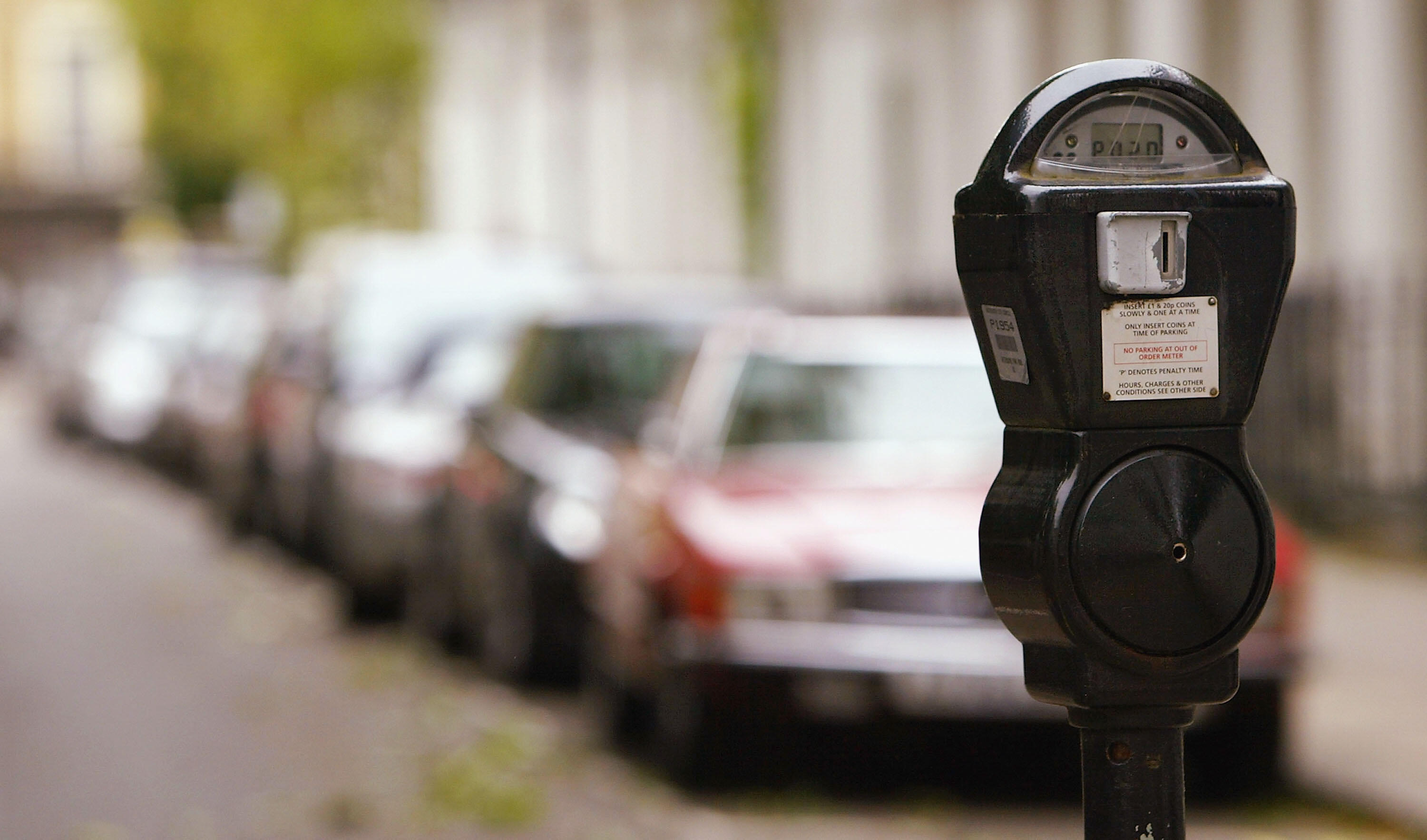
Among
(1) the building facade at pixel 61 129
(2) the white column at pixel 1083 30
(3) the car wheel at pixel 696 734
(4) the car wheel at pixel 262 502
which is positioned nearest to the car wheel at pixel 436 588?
(3) the car wheel at pixel 696 734

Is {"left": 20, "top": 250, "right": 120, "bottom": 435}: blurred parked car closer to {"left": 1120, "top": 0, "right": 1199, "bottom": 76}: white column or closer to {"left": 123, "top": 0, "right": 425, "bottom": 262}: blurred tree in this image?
{"left": 123, "top": 0, "right": 425, "bottom": 262}: blurred tree

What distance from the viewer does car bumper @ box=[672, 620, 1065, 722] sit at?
7375mm

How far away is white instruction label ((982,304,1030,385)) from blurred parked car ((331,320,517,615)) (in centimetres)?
851

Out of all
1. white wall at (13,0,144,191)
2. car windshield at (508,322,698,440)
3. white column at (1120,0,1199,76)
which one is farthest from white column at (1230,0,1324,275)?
white wall at (13,0,144,191)

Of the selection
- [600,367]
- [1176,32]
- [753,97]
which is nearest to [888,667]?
[600,367]

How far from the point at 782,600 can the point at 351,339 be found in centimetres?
739

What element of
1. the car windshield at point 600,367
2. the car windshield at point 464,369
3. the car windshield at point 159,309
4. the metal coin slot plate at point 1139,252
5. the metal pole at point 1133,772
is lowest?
the car windshield at point 159,309

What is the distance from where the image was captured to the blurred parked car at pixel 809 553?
7.43 meters

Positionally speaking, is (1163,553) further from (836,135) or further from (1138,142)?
(836,135)

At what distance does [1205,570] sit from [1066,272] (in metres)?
0.40

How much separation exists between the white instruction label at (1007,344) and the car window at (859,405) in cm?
532

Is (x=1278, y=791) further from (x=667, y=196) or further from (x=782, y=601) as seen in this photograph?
(x=667, y=196)

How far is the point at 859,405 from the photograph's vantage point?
28.4 feet

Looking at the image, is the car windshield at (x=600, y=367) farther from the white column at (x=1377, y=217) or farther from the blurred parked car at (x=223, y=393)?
the blurred parked car at (x=223, y=393)
